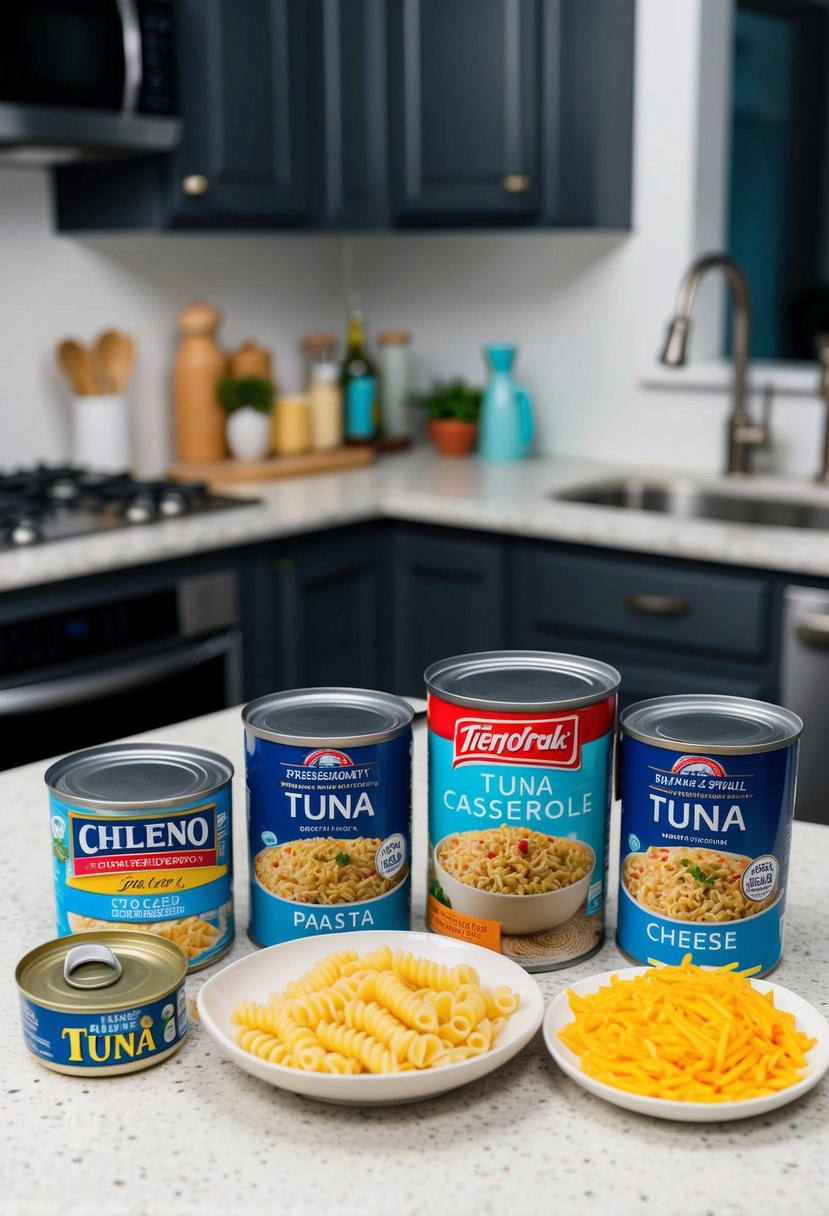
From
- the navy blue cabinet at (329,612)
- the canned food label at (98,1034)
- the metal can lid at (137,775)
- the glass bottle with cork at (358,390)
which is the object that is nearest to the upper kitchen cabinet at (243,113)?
the glass bottle with cork at (358,390)

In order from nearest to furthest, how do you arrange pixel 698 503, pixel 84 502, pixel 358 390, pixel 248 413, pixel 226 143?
pixel 84 502 < pixel 226 143 < pixel 698 503 < pixel 248 413 < pixel 358 390

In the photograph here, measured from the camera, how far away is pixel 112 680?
2490mm

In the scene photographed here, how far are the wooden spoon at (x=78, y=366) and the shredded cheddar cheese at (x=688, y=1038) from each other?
8.48ft

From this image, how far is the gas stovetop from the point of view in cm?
256

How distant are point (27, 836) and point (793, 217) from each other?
13.4 feet

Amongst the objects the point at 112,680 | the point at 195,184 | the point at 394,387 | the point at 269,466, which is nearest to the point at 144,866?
the point at 112,680

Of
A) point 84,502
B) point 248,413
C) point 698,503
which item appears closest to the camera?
point 84,502

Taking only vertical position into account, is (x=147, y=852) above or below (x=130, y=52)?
below

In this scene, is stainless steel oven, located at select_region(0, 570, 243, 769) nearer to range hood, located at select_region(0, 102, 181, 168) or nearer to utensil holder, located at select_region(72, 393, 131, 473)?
utensil holder, located at select_region(72, 393, 131, 473)

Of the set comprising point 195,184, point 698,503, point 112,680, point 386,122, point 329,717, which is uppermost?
point 386,122

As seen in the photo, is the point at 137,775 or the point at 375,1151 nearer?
the point at 375,1151

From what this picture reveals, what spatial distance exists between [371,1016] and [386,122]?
2.74 m

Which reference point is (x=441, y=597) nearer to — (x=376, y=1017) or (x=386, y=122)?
(x=386, y=122)

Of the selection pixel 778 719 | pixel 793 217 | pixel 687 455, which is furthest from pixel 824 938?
pixel 793 217
